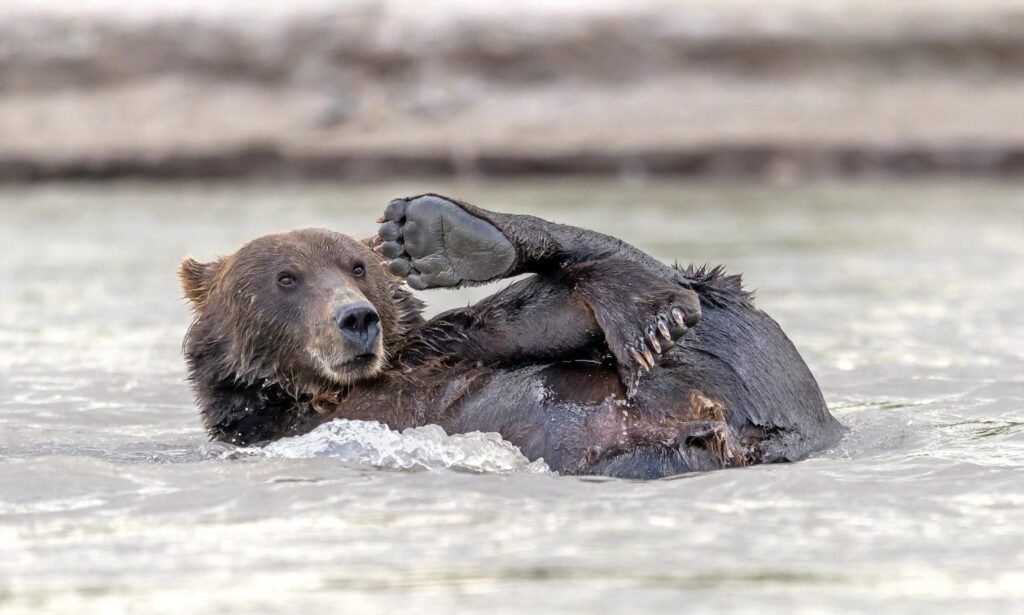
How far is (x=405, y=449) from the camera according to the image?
17.0 ft

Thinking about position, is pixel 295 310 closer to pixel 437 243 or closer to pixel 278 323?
pixel 278 323

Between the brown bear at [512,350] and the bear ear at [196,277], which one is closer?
the brown bear at [512,350]

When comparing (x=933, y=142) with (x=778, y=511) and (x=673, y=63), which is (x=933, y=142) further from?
(x=778, y=511)

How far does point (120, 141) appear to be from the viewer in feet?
60.7

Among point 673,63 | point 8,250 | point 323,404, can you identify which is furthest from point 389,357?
point 673,63

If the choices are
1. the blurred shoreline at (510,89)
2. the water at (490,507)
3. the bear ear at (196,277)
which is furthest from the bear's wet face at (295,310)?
the blurred shoreline at (510,89)

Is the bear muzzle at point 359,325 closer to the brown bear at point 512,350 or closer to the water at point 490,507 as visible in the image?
the brown bear at point 512,350

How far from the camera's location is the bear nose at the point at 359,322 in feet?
16.8

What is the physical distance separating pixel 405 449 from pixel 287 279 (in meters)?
0.76

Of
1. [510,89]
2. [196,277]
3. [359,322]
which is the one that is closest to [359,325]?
[359,322]

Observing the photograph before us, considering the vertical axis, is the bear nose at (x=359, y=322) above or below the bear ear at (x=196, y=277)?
below

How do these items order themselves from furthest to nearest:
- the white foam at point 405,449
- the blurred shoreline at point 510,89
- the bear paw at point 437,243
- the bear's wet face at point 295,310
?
the blurred shoreline at point 510,89 → the bear's wet face at point 295,310 → the white foam at point 405,449 → the bear paw at point 437,243

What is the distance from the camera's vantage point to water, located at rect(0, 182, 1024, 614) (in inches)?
150

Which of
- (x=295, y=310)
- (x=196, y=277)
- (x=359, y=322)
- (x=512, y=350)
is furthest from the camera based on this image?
(x=196, y=277)
